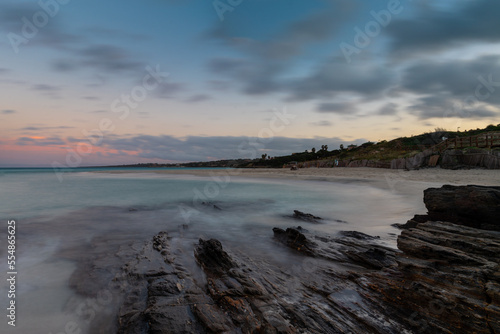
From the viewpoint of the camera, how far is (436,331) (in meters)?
2.55

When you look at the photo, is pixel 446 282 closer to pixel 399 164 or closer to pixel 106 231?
pixel 106 231

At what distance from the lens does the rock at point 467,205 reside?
4.85 m

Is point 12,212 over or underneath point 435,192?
underneath

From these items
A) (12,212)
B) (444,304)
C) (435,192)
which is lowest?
(12,212)

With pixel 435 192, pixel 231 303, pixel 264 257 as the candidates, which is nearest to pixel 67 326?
pixel 231 303

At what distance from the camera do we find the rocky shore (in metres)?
2.72

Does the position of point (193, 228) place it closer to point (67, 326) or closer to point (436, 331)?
point (67, 326)

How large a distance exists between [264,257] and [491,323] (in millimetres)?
3673

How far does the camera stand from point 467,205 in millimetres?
5258

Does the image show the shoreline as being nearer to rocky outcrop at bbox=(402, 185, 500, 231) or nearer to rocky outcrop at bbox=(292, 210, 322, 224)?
rocky outcrop at bbox=(292, 210, 322, 224)

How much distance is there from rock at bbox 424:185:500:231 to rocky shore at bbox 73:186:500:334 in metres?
0.02

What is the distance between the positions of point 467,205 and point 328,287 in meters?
4.07

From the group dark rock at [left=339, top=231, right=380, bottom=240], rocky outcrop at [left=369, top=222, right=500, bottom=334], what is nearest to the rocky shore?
rocky outcrop at [left=369, top=222, right=500, bottom=334]

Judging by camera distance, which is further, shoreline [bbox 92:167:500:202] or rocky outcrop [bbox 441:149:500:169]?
rocky outcrop [bbox 441:149:500:169]
